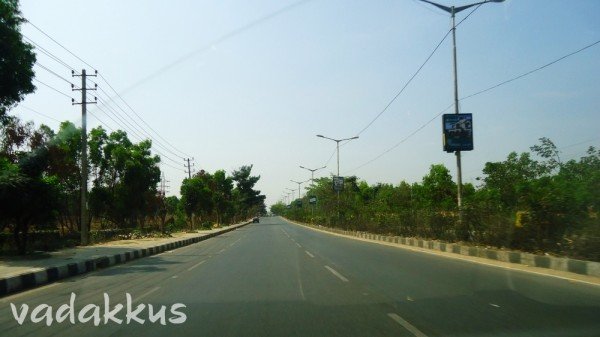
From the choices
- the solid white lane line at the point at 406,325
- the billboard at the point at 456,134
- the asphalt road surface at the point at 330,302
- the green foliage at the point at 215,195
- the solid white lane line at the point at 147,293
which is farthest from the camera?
the green foliage at the point at 215,195

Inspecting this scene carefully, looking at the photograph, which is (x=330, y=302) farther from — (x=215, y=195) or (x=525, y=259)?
(x=215, y=195)

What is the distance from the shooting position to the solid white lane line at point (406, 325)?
6996 mm

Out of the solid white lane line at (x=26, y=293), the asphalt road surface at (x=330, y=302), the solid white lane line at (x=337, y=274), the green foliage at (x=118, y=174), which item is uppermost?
the green foliage at (x=118, y=174)

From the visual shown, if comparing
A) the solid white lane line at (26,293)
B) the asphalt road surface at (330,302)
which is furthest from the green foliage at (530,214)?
the solid white lane line at (26,293)

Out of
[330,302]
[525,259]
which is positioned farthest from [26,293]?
Result: [525,259]

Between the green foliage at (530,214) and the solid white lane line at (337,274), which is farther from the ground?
the green foliage at (530,214)

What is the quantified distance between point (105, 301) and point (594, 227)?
12.2 metres

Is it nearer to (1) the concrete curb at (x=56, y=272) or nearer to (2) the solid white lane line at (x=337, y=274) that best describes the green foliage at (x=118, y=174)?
(1) the concrete curb at (x=56, y=272)

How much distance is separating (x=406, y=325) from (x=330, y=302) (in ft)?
7.43

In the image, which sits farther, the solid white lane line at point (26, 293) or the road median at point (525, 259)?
the road median at point (525, 259)

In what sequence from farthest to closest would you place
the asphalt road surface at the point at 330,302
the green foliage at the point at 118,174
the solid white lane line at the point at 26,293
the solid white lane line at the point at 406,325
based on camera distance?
the green foliage at the point at 118,174
the solid white lane line at the point at 26,293
the asphalt road surface at the point at 330,302
the solid white lane line at the point at 406,325

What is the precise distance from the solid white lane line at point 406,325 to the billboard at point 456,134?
1690 cm

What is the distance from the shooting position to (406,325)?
7.52m

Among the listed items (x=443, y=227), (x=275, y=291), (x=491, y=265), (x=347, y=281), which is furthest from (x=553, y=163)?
(x=275, y=291)
